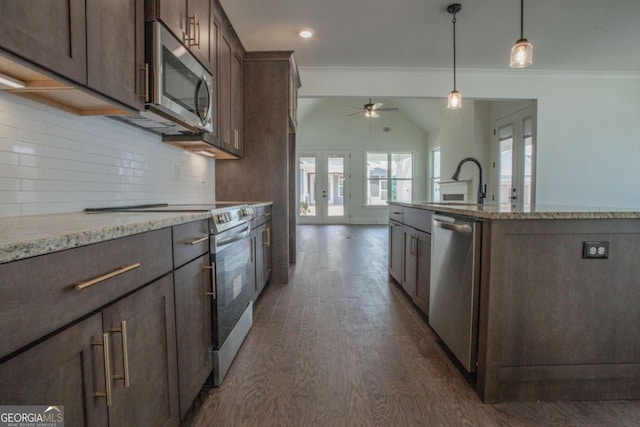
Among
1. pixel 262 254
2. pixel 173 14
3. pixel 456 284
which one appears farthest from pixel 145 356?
pixel 262 254

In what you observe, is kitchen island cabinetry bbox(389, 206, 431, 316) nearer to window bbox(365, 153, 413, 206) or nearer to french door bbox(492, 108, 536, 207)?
french door bbox(492, 108, 536, 207)

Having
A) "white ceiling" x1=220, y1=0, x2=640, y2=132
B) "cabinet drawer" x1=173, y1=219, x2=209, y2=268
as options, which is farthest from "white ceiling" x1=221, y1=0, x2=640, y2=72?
"cabinet drawer" x1=173, y1=219, x2=209, y2=268

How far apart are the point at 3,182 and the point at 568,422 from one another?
8.11ft

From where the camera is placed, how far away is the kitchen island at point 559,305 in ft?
4.89

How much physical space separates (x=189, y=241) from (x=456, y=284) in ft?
4.56

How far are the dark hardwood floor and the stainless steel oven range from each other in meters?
0.11

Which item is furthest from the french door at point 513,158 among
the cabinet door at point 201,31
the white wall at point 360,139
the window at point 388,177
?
the cabinet door at point 201,31

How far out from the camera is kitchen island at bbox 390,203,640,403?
58.6 inches

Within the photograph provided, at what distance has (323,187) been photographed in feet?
31.4

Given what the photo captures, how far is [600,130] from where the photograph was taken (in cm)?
434

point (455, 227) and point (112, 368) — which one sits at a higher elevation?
point (455, 227)

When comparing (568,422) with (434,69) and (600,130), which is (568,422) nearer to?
(434,69)

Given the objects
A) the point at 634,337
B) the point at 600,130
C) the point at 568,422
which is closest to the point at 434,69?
the point at 600,130

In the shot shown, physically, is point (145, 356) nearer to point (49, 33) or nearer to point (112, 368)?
point (112, 368)
